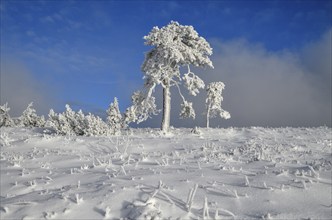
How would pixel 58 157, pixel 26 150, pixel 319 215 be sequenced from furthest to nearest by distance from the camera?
pixel 26 150 < pixel 58 157 < pixel 319 215

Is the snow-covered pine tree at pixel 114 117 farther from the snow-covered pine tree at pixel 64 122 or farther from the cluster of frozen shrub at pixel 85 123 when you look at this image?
the snow-covered pine tree at pixel 64 122

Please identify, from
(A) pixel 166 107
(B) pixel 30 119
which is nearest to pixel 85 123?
(A) pixel 166 107

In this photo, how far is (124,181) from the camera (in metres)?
7.69

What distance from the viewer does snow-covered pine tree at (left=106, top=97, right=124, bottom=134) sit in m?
24.0

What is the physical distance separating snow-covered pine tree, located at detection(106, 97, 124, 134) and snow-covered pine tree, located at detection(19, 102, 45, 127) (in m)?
9.79

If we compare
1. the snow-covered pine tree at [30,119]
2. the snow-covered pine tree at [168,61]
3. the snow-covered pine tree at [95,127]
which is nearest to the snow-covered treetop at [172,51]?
the snow-covered pine tree at [168,61]

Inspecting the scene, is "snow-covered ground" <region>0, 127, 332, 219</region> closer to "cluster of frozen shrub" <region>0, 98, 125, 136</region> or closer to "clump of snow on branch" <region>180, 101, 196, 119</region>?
"cluster of frozen shrub" <region>0, 98, 125, 136</region>

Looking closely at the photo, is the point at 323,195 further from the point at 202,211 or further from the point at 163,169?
the point at 163,169

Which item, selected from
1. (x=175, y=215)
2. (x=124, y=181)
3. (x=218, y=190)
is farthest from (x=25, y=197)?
(x=218, y=190)

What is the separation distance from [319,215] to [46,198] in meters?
5.05

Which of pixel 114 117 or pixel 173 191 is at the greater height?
pixel 114 117

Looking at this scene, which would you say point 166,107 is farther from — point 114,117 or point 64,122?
point 64,122

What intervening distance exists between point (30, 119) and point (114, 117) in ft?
39.6

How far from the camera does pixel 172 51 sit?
79.0 feet
